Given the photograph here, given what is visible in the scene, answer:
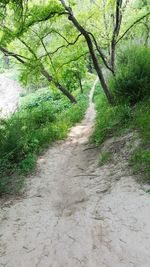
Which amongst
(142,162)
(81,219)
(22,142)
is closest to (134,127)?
(142,162)

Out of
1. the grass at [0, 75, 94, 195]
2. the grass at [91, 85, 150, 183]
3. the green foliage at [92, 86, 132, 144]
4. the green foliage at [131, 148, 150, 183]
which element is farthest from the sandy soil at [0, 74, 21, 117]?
the green foliage at [131, 148, 150, 183]

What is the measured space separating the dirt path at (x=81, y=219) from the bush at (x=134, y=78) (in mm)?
2302

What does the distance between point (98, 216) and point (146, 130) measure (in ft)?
9.70

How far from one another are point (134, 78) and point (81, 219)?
17.8ft

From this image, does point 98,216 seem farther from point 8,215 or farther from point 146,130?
point 146,130

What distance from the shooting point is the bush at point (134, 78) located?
854 centimetres

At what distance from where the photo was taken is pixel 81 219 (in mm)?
4477

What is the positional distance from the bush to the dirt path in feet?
7.55

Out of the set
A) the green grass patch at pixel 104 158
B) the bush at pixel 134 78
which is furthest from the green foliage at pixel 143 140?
the green grass patch at pixel 104 158

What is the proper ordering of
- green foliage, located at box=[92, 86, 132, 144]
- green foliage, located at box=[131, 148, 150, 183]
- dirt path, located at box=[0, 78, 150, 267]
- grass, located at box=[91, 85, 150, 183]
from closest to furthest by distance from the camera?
1. dirt path, located at box=[0, 78, 150, 267]
2. green foliage, located at box=[131, 148, 150, 183]
3. grass, located at box=[91, 85, 150, 183]
4. green foliage, located at box=[92, 86, 132, 144]

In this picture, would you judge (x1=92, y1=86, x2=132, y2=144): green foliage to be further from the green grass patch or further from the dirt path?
the green grass patch


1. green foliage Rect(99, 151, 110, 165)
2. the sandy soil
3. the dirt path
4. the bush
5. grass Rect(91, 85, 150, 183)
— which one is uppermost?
the sandy soil

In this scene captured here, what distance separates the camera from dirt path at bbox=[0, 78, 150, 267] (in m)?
3.60

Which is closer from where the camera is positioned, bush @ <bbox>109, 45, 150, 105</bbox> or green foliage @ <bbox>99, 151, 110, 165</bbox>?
green foliage @ <bbox>99, 151, 110, 165</bbox>
